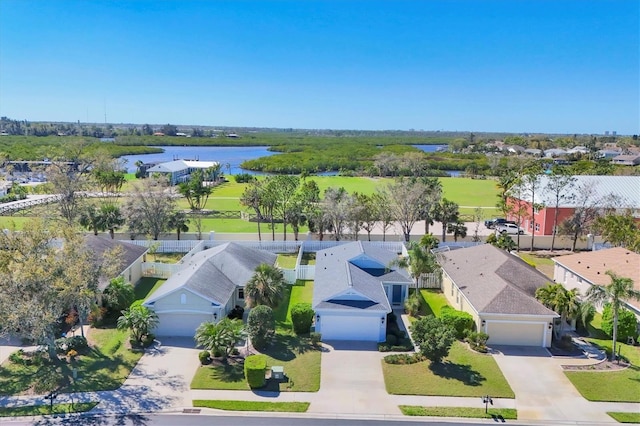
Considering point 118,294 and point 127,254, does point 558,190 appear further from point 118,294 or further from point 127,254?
point 118,294

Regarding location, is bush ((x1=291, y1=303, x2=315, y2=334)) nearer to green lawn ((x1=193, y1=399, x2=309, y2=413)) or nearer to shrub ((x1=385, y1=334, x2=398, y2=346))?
shrub ((x1=385, y1=334, x2=398, y2=346))

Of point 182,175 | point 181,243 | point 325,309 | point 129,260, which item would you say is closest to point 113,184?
point 182,175

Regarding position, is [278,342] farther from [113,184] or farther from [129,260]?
[113,184]

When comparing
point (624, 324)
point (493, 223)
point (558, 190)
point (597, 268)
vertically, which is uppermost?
point (558, 190)

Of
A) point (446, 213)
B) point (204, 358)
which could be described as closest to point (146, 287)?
point (204, 358)

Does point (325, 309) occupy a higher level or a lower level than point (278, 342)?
higher
